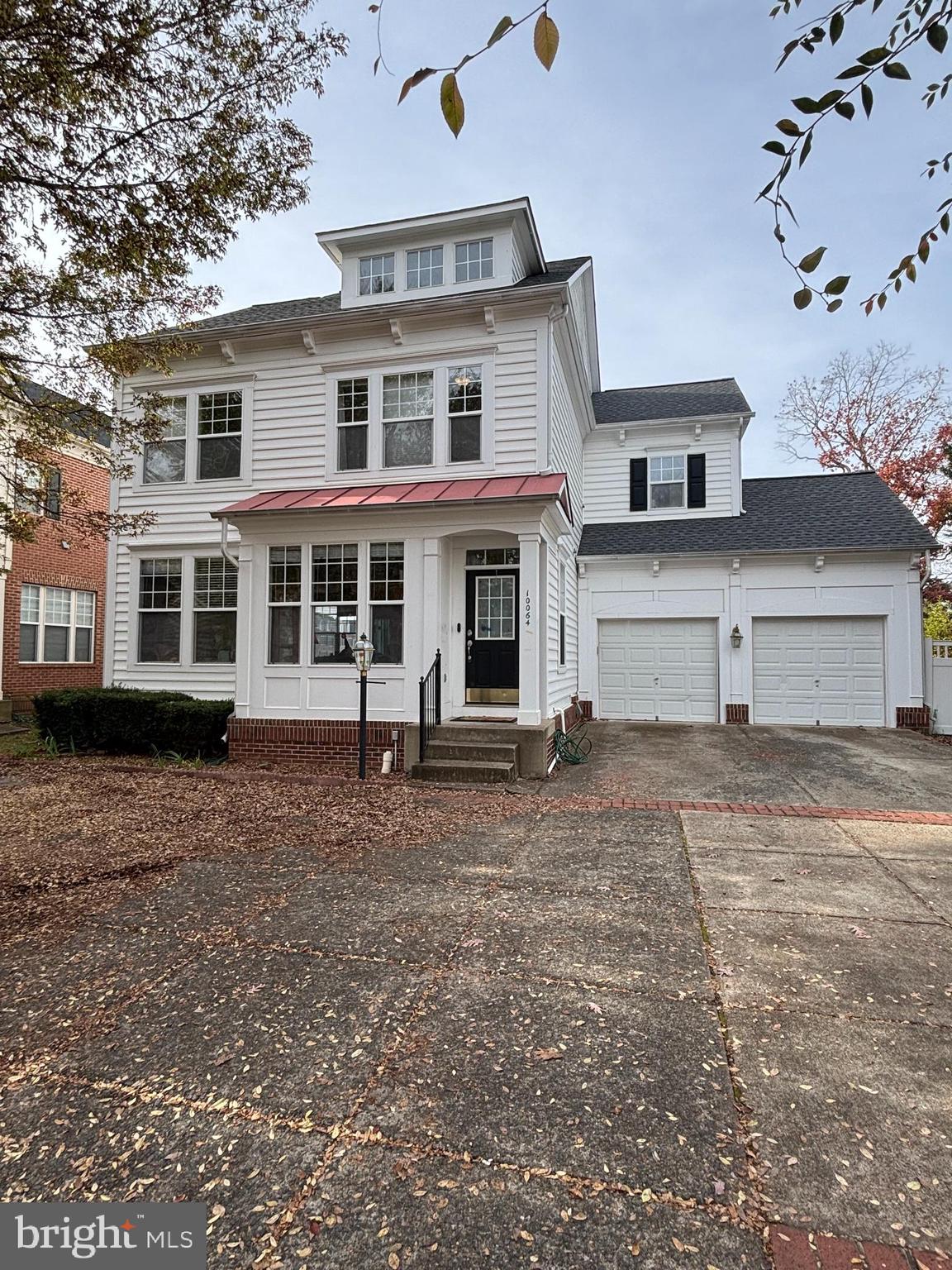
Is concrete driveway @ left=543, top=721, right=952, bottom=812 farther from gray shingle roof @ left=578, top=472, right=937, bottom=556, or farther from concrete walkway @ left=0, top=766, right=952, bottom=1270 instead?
gray shingle roof @ left=578, top=472, right=937, bottom=556

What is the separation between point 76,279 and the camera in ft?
18.1

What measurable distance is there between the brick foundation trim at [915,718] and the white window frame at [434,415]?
8643 mm

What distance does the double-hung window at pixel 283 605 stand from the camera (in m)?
9.02

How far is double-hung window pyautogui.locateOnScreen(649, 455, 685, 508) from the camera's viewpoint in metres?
13.6

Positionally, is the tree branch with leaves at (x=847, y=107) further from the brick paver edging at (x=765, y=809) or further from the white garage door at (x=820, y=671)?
the white garage door at (x=820, y=671)

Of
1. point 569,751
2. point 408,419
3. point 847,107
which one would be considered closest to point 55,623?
point 408,419

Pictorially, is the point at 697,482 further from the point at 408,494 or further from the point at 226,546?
the point at 226,546

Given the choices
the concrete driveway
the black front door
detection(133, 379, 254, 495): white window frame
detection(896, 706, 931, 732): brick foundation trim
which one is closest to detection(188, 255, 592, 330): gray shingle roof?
detection(133, 379, 254, 495): white window frame

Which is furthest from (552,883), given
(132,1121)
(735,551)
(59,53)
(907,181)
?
(735,551)

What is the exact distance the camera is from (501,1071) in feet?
7.47

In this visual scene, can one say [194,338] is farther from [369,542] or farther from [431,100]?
[431,100]

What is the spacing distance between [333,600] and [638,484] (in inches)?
309

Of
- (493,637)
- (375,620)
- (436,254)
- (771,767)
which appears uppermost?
(436,254)

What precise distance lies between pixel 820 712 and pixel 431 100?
40.9 feet
